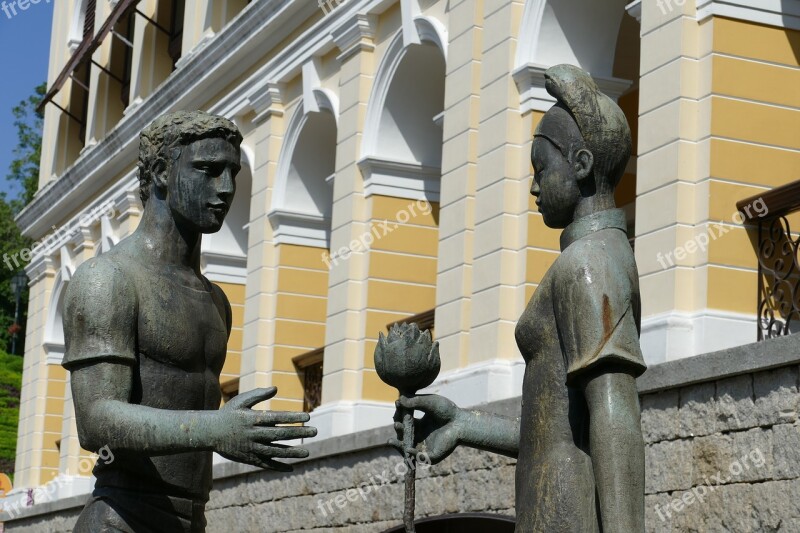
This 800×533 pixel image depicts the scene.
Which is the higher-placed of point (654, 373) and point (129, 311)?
point (654, 373)

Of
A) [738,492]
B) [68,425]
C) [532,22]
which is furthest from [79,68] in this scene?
[738,492]

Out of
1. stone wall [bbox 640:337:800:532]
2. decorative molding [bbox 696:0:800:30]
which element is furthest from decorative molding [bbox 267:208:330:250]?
stone wall [bbox 640:337:800:532]

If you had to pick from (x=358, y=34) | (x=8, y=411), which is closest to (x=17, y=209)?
(x=8, y=411)

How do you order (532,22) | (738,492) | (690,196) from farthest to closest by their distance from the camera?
(532,22), (690,196), (738,492)

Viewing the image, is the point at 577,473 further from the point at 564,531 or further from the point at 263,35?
the point at 263,35

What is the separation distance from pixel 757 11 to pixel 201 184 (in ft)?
28.3

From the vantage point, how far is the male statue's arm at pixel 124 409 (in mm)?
3723

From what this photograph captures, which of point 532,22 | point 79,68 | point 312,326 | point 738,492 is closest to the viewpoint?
point 738,492

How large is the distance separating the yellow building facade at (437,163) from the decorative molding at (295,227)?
0.03 metres

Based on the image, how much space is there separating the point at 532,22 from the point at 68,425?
596 inches

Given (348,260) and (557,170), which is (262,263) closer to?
(348,260)

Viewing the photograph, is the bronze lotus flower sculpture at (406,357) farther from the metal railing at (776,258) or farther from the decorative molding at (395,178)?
the decorative molding at (395,178)

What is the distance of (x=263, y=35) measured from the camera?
822 inches

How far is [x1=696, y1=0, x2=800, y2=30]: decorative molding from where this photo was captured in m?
12.0
